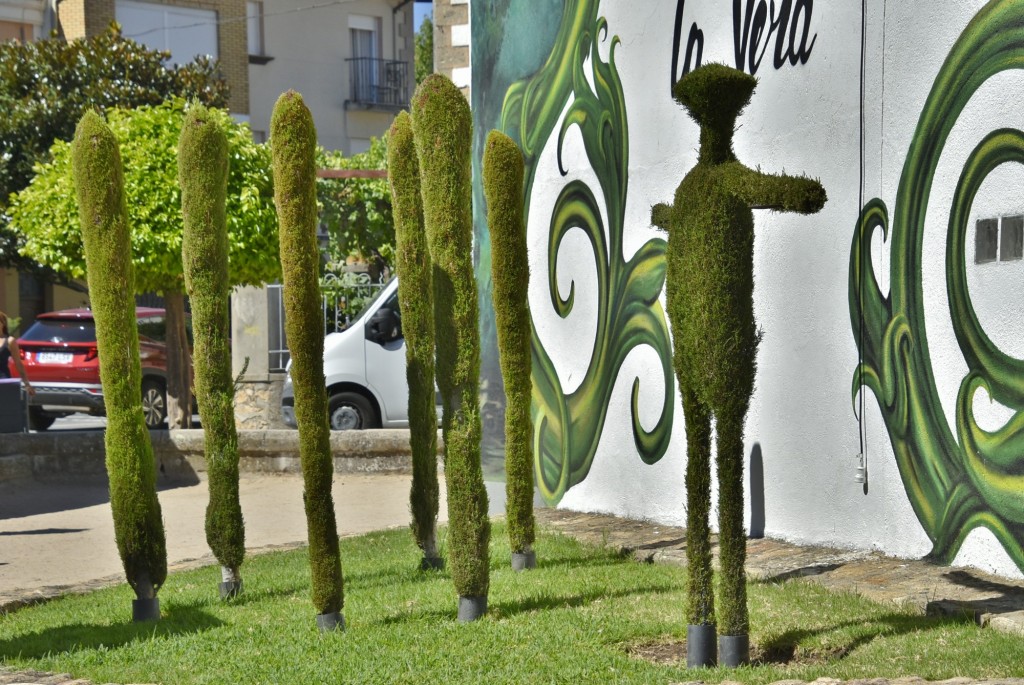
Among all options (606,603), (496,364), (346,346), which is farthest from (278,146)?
(346,346)

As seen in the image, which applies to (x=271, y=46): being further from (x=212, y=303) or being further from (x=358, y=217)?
(x=212, y=303)

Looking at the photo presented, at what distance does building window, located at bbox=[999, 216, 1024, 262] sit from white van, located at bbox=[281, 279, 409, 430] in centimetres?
930

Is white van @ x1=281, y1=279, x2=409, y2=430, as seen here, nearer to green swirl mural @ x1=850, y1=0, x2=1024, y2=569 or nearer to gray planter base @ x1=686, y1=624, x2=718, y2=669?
green swirl mural @ x1=850, y1=0, x2=1024, y2=569

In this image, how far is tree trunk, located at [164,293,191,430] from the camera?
15.4 meters

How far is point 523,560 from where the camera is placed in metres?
7.86

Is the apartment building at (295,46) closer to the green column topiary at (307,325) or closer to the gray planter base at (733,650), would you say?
the green column topiary at (307,325)

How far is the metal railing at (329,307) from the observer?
1711 centimetres

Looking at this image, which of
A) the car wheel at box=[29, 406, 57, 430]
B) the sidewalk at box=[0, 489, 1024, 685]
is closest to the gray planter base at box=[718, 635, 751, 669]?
the sidewalk at box=[0, 489, 1024, 685]

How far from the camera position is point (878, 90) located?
7.61 meters

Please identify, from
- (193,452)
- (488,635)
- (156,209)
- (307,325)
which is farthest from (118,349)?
(156,209)

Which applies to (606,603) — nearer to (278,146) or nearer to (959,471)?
(959,471)

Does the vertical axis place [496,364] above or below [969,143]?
below

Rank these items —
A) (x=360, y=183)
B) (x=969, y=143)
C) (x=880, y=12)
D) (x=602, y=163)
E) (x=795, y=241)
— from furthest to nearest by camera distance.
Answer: (x=360, y=183)
(x=602, y=163)
(x=795, y=241)
(x=880, y=12)
(x=969, y=143)

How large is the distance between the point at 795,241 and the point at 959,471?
183 cm
